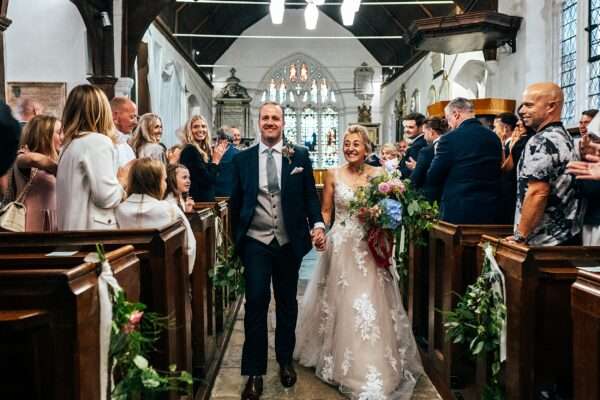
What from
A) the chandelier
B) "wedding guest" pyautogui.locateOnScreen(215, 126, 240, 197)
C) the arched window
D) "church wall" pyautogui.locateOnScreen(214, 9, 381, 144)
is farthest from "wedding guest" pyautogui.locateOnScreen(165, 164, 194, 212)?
the arched window

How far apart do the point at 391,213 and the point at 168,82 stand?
404 inches

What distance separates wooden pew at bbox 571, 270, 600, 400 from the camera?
65.5 inches

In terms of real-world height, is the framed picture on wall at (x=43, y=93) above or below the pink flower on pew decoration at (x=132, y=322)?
above

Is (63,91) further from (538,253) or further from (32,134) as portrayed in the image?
(538,253)

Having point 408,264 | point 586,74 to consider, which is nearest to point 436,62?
point 586,74

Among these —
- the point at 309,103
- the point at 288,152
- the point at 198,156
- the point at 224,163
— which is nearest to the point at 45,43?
the point at 224,163

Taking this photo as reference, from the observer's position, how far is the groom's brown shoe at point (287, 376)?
357 centimetres

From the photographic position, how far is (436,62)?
43.8 feet

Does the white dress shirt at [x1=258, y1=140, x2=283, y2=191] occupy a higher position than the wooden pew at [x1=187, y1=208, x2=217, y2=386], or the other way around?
the white dress shirt at [x1=258, y1=140, x2=283, y2=191]

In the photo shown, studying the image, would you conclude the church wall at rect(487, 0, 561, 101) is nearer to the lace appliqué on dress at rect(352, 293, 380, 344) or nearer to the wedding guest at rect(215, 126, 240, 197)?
the wedding guest at rect(215, 126, 240, 197)

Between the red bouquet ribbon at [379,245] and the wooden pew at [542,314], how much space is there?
147cm

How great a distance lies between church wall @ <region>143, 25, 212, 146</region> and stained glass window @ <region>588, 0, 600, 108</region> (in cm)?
568

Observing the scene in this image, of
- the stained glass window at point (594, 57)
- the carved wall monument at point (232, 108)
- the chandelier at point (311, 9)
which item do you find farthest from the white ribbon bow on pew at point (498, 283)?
the carved wall monument at point (232, 108)

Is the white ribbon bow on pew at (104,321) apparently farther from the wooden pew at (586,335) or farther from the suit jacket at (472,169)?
the suit jacket at (472,169)
